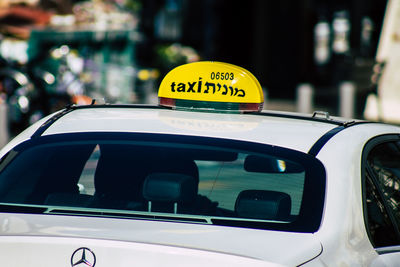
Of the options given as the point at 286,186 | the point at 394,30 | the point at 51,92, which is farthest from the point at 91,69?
the point at 286,186

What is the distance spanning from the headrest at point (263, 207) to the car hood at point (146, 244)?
25 centimetres

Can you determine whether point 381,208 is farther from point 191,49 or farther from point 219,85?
point 191,49

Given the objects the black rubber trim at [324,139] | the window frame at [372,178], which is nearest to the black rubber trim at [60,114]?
the black rubber trim at [324,139]

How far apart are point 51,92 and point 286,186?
9.03m

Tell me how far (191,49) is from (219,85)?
30011 mm

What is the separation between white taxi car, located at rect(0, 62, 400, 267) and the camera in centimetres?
288

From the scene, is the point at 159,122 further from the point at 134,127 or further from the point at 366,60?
the point at 366,60

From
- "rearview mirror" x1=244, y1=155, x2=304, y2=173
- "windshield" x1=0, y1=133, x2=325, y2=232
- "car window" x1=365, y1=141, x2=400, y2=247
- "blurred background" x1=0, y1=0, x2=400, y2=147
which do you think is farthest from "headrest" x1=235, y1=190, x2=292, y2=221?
"blurred background" x1=0, y1=0, x2=400, y2=147

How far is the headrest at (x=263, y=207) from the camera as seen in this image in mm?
3293

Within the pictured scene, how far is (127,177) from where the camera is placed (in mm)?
4051

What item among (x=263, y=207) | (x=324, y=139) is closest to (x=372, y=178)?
(x=324, y=139)

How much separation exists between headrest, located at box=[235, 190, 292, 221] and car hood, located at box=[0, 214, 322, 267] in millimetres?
249

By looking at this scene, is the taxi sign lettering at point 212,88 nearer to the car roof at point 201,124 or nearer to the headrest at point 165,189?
the car roof at point 201,124

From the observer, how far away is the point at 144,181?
3.84m
